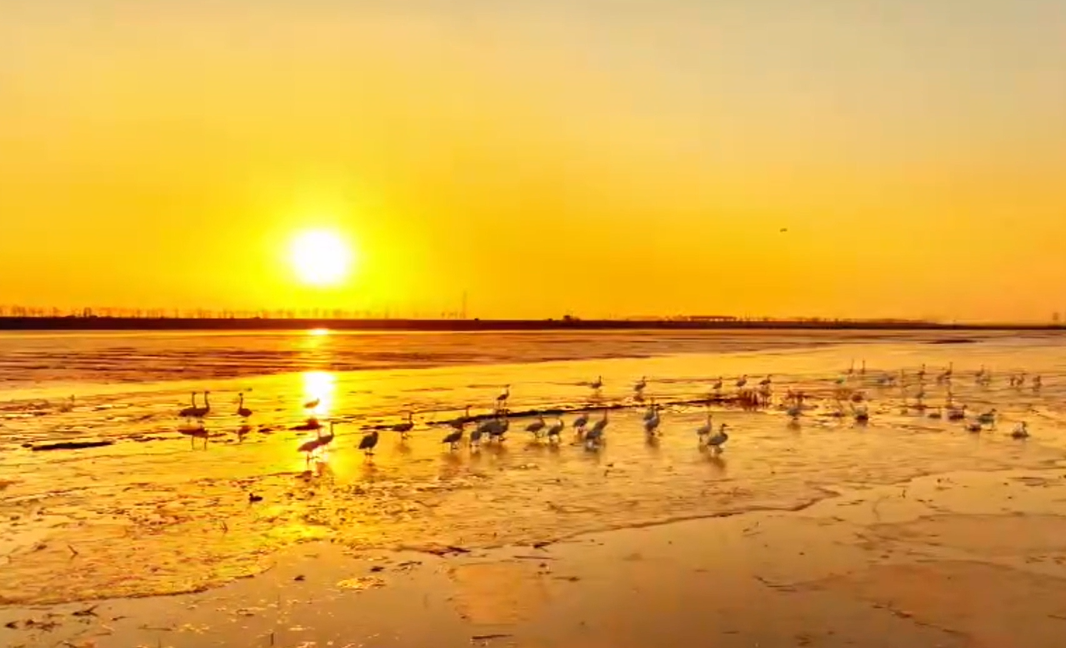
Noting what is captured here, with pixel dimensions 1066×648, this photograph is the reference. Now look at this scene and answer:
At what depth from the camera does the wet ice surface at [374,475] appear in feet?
39.5

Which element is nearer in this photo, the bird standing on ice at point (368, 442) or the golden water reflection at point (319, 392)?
the bird standing on ice at point (368, 442)

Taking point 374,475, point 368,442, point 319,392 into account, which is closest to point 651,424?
point 368,442

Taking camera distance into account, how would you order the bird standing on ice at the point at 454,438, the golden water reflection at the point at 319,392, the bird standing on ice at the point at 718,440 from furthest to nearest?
1. the golden water reflection at the point at 319,392
2. the bird standing on ice at the point at 454,438
3. the bird standing on ice at the point at 718,440

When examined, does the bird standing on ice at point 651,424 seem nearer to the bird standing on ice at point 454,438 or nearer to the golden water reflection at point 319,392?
the bird standing on ice at point 454,438

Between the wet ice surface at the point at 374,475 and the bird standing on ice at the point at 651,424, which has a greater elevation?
the bird standing on ice at the point at 651,424

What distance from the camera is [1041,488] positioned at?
16141mm

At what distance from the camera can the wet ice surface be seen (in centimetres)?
1204

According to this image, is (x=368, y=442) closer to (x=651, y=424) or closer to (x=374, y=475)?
(x=374, y=475)

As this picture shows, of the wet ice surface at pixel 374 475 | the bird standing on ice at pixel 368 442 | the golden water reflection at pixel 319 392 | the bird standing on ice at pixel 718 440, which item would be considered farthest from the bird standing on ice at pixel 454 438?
the golden water reflection at pixel 319 392

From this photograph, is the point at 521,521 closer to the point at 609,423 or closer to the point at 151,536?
the point at 151,536

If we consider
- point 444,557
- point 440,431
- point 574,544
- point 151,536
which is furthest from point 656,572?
point 440,431

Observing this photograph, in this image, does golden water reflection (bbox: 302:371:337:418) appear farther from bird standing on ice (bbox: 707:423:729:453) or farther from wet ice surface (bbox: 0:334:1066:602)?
bird standing on ice (bbox: 707:423:729:453)

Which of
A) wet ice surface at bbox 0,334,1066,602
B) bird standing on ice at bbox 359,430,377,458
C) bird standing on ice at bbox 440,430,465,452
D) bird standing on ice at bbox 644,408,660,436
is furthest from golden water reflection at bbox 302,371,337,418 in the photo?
bird standing on ice at bbox 644,408,660,436

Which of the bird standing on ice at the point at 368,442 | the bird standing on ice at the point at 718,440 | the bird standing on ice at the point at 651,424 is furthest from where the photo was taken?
the bird standing on ice at the point at 651,424
